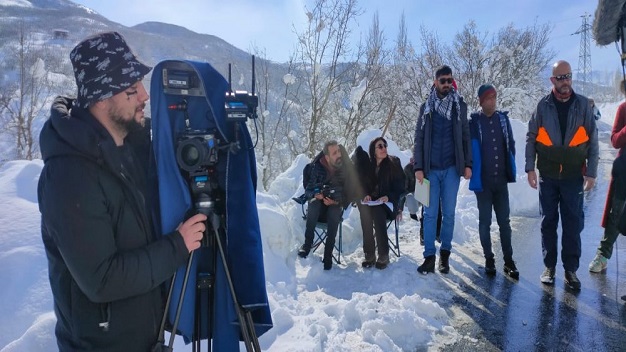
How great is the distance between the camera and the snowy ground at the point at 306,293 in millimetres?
3174

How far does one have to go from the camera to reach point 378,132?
9.48 m

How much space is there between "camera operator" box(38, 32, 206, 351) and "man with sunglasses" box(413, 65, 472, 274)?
3.69 metres

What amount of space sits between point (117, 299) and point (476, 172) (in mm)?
4321

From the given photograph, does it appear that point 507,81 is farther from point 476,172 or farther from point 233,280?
point 233,280

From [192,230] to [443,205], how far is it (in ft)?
12.8

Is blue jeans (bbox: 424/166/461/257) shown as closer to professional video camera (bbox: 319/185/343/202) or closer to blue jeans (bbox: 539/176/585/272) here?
blue jeans (bbox: 539/176/585/272)

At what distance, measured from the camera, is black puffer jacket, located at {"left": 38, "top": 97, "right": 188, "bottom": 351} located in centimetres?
145

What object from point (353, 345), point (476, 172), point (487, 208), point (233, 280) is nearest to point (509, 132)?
point (476, 172)

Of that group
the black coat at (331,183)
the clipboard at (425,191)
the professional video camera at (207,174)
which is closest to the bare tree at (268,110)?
the black coat at (331,183)

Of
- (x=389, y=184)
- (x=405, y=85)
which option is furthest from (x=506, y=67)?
(x=389, y=184)

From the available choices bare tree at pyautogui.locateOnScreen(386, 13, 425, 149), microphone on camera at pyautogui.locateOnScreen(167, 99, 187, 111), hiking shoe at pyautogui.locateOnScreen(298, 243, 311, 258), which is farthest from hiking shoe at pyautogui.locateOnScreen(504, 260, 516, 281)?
bare tree at pyautogui.locateOnScreen(386, 13, 425, 149)

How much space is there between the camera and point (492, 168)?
492cm

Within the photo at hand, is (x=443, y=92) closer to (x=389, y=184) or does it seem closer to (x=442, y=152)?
(x=442, y=152)

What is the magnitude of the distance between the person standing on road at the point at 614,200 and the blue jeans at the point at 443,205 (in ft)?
5.34
